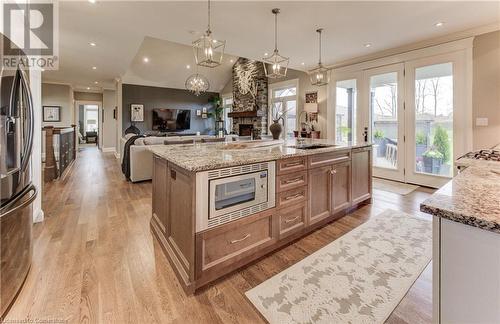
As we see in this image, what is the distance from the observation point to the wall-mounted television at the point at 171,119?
976 centimetres

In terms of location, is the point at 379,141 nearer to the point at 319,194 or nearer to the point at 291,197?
the point at 319,194

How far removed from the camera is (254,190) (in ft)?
6.18

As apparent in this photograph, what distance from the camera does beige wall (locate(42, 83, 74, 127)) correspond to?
29.2ft

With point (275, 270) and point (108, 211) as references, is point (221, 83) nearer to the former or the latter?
point (108, 211)

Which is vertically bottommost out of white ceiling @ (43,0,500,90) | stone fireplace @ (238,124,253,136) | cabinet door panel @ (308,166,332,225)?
cabinet door panel @ (308,166,332,225)

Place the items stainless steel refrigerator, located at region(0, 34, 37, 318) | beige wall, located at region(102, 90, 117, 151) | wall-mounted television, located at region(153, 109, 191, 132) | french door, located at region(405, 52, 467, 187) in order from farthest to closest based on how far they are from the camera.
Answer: beige wall, located at region(102, 90, 117, 151) < wall-mounted television, located at region(153, 109, 191, 132) < french door, located at region(405, 52, 467, 187) < stainless steel refrigerator, located at region(0, 34, 37, 318)

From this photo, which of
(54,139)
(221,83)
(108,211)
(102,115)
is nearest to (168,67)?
(221,83)

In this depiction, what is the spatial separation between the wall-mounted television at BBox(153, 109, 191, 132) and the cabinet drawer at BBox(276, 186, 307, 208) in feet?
28.9

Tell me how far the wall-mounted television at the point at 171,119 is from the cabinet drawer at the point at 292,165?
877 cm

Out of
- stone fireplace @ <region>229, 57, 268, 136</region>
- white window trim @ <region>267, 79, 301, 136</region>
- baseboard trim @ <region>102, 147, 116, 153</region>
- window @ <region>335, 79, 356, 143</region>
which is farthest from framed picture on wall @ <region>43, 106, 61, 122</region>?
window @ <region>335, 79, 356, 143</region>

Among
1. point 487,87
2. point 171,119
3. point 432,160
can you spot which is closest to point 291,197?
point 432,160

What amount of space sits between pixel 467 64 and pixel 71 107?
476 inches

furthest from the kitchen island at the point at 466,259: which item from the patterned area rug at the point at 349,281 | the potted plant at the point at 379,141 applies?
the potted plant at the point at 379,141

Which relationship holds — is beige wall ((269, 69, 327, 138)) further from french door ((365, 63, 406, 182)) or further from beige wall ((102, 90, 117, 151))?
beige wall ((102, 90, 117, 151))
